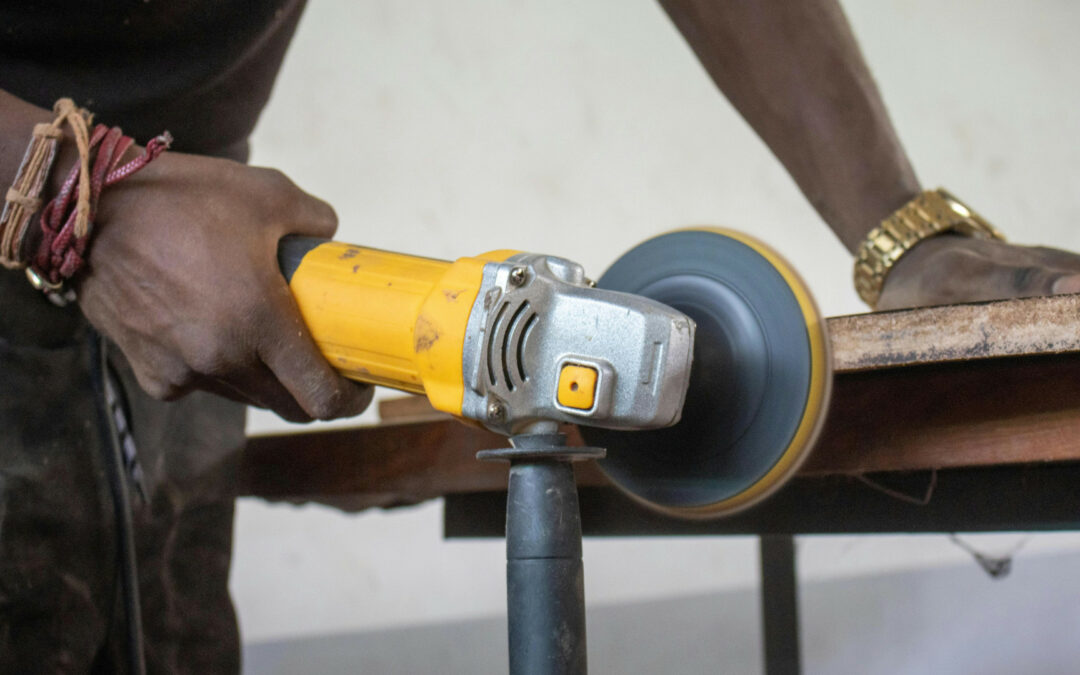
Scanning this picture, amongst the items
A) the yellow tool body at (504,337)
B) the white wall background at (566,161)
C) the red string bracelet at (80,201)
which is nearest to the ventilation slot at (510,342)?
the yellow tool body at (504,337)

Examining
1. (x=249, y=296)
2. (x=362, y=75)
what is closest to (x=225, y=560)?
(x=249, y=296)

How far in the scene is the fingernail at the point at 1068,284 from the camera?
572mm

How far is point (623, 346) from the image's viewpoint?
463 mm

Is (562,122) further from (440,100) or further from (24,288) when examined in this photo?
(24,288)

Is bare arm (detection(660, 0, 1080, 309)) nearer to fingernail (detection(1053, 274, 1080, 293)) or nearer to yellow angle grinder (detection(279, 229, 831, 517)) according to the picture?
fingernail (detection(1053, 274, 1080, 293))

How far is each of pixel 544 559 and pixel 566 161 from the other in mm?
2023

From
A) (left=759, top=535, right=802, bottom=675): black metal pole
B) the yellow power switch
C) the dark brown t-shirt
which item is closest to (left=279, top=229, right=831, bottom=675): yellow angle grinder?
the yellow power switch

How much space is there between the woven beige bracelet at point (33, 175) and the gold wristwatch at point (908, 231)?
24.4 inches

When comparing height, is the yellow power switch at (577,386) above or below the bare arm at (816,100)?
below

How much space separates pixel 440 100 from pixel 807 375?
75.8 inches

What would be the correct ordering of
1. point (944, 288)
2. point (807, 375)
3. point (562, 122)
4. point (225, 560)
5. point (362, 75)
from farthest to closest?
point (562, 122)
point (362, 75)
point (225, 560)
point (944, 288)
point (807, 375)

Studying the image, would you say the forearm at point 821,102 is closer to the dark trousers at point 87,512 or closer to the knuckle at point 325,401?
the knuckle at point 325,401

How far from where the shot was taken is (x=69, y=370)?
2.59 ft

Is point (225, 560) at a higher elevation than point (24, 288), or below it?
below
